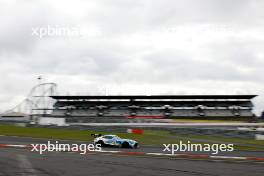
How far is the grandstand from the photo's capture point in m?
59.5

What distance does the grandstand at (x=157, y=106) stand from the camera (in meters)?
59.5

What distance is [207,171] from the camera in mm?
10898

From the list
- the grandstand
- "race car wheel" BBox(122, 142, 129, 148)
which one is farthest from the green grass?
the grandstand

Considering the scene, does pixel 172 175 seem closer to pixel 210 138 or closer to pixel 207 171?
pixel 207 171

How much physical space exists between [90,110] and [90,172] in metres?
52.0

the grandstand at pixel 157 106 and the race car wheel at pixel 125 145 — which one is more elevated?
the grandstand at pixel 157 106

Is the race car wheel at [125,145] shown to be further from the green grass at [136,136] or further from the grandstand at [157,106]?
the grandstand at [157,106]

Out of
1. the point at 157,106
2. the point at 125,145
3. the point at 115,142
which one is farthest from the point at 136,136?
the point at 157,106

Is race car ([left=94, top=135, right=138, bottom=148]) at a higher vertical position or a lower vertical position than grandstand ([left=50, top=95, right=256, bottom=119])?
lower

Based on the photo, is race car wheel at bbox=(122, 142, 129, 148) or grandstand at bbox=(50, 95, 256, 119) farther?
grandstand at bbox=(50, 95, 256, 119)

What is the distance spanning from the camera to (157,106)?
203 feet

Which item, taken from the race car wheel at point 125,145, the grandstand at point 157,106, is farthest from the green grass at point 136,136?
the grandstand at point 157,106

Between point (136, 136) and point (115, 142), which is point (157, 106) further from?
point (115, 142)

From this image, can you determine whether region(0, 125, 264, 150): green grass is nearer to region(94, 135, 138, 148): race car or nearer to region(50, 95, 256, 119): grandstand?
region(94, 135, 138, 148): race car
